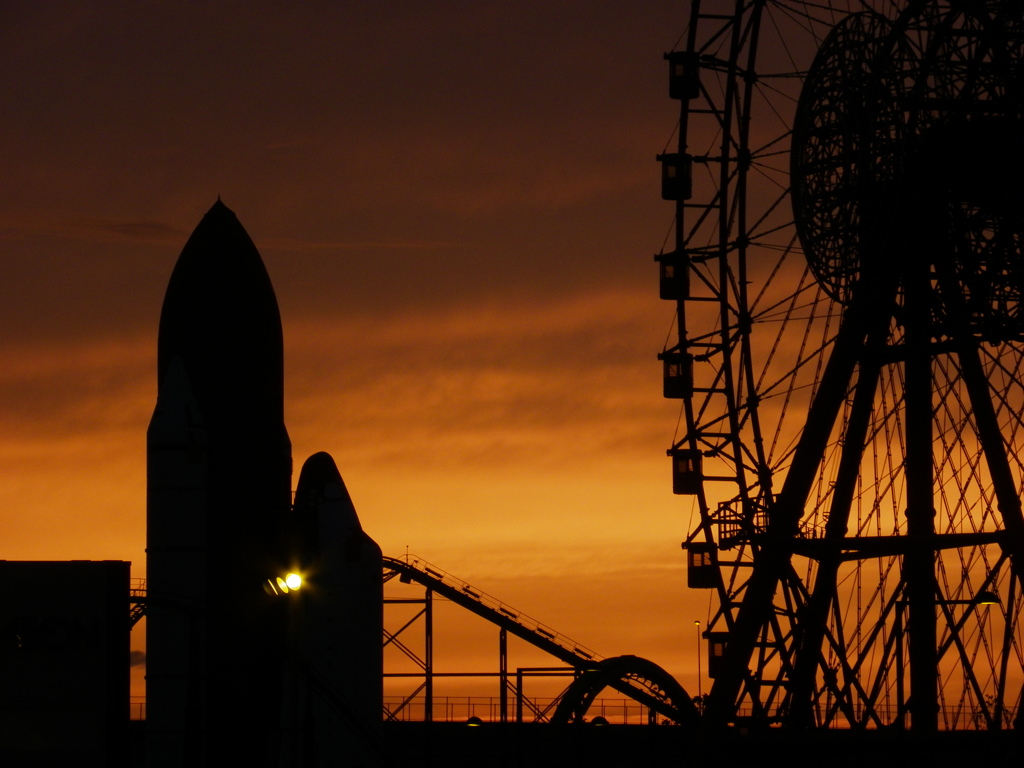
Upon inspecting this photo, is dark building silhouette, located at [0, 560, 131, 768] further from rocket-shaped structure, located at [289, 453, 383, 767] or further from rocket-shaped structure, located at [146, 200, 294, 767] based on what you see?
rocket-shaped structure, located at [146, 200, 294, 767]

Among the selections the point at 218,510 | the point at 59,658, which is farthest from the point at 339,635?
the point at 59,658

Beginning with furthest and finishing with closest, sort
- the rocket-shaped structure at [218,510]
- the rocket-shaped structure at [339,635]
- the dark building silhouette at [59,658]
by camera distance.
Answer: the rocket-shaped structure at [218,510]
the rocket-shaped structure at [339,635]
the dark building silhouette at [59,658]

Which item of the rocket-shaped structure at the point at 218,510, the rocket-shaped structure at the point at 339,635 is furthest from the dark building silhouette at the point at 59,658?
the rocket-shaped structure at the point at 218,510

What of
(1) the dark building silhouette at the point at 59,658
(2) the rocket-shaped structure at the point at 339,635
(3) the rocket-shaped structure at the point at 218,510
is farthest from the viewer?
(3) the rocket-shaped structure at the point at 218,510

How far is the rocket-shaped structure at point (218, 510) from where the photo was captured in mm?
51906

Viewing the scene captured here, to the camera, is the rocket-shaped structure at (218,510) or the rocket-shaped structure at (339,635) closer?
the rocket-shaped structure at (339,635)

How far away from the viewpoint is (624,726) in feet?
235

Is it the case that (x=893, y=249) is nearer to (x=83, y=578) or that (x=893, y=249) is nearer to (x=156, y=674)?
(x=83, y=578)

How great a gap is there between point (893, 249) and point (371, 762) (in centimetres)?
2081

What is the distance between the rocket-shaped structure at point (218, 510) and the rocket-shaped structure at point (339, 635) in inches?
80.1

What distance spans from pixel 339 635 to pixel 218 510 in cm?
706

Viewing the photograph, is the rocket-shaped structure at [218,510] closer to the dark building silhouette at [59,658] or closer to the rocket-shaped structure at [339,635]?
the rocket-shaped structure at [339,635]

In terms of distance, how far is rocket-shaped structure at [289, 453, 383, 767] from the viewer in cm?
4766

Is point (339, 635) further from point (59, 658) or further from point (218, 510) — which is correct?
point (59, 658)
